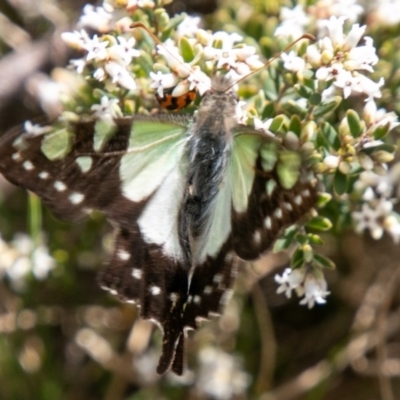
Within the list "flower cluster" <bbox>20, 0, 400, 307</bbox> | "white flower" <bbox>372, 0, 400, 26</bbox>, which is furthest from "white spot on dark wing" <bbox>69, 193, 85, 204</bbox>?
A: "white flower" <bbox>372, 0, 400, 26</bbox>

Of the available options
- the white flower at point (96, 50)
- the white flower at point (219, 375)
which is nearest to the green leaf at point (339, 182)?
the white flower at point (96, 50)

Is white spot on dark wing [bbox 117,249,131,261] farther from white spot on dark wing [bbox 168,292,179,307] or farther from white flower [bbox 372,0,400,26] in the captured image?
white flower [bbox 372,0,400,26]

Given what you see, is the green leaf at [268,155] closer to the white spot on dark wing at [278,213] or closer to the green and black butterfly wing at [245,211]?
the green and black butterfly wing at [245,211]

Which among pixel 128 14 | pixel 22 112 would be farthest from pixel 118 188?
pixel 22 112

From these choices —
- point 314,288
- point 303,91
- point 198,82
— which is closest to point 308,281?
point 314,288

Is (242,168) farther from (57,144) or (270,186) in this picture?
(57,144)

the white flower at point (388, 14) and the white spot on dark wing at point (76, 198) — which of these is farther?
the white flower at point (388, 14)
